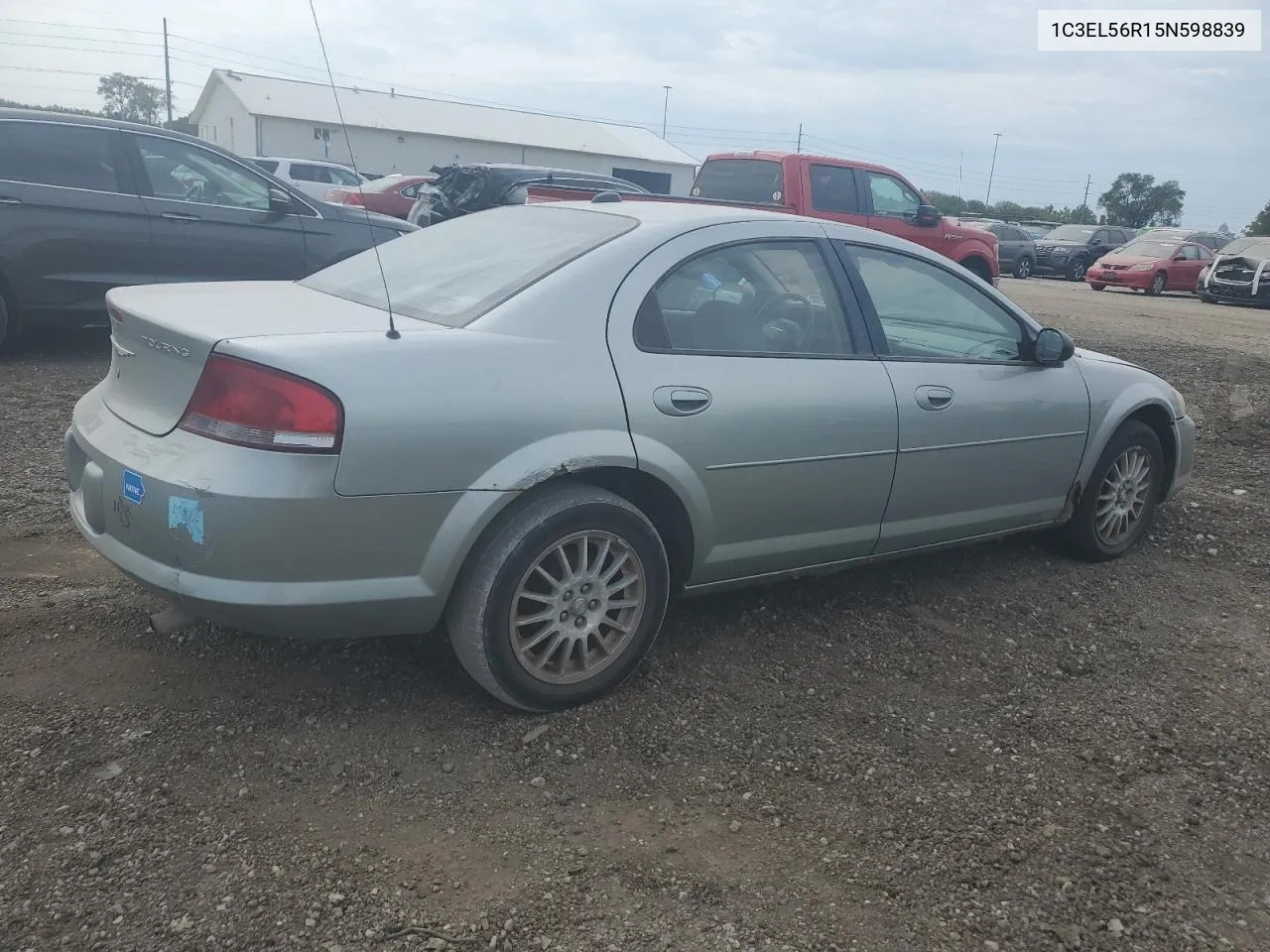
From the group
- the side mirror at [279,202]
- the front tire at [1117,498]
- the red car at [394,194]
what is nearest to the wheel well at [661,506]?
the front tire at [1117,498]

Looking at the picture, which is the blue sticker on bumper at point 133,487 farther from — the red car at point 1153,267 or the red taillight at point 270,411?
the red car at point 1153,267

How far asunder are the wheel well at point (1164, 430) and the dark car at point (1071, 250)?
2516 cm

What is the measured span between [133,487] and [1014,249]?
2711 centimetres

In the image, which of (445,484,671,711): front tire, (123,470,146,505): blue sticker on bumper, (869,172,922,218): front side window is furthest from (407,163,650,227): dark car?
(123,470,146,505): blue sticker on bumper

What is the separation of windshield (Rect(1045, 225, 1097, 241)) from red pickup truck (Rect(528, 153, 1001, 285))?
18.0m

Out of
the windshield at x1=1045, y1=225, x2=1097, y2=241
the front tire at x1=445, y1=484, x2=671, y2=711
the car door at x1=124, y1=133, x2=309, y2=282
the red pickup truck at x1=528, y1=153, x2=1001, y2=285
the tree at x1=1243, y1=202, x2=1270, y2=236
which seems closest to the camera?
the front tire at x1=445, y1=484, x2=671, y2=711

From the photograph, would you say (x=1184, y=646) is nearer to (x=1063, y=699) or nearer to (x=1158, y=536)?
(x=1063, y=699)

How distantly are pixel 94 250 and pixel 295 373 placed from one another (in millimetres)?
5208

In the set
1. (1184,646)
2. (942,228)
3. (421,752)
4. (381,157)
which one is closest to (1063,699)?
(1184,646)

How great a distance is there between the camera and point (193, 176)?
24.5 ft

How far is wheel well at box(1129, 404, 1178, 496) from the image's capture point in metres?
5.01

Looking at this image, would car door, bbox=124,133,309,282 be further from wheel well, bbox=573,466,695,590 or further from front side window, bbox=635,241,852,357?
wheel well, bbox=573,466,695,590

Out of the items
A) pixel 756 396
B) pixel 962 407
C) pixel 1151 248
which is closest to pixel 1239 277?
pixel 1151 248

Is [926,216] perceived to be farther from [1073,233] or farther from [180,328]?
[1073,233]
